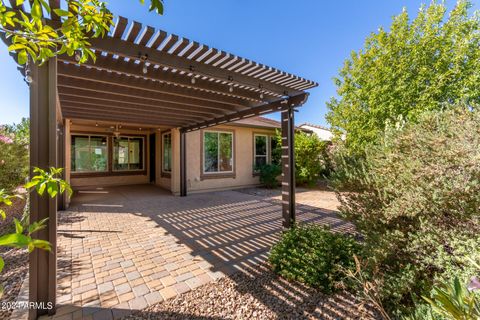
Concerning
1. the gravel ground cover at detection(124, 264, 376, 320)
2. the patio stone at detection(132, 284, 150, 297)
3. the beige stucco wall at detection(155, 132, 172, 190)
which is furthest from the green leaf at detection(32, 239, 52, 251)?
the beige stucco wall at detection(155, 132, 172, 190)

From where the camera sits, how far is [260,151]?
11.9m

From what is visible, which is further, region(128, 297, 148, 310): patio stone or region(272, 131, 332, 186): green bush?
region(272, 131, 332, 186): green bush

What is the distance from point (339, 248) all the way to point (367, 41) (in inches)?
384

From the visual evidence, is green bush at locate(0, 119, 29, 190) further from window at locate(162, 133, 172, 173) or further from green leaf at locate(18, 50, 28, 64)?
green leaf at locate(18, 50, 28, 64)

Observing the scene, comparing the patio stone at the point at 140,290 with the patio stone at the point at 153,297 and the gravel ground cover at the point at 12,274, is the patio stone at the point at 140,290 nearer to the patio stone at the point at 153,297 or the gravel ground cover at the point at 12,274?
the patio stone at the point at 153,297

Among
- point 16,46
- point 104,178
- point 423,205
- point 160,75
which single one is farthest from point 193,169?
point 16,46

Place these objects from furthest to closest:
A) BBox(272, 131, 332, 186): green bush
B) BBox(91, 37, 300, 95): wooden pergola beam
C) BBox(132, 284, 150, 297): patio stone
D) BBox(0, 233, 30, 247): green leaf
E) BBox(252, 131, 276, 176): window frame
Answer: BBox(252, 131, 276, 176): window frame, BBox(272, 131, 332, 186): green bush, BBox(91, 37, 300, 95): wooden pergola beam, BBox(132, 284, 150, 297): patio stone, BBox(0, 233, 30, 247): green leaf

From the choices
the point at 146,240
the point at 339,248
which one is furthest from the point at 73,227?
the point at 339,248

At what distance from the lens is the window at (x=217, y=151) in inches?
396

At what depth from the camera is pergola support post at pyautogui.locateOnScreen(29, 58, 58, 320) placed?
233cm

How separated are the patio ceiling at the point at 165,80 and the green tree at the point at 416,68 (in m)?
3.93

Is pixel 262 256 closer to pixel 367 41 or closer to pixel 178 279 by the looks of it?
pixel 178 279

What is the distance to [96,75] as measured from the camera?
386cm

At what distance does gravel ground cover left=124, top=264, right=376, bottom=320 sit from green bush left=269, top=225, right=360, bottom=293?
14cm
